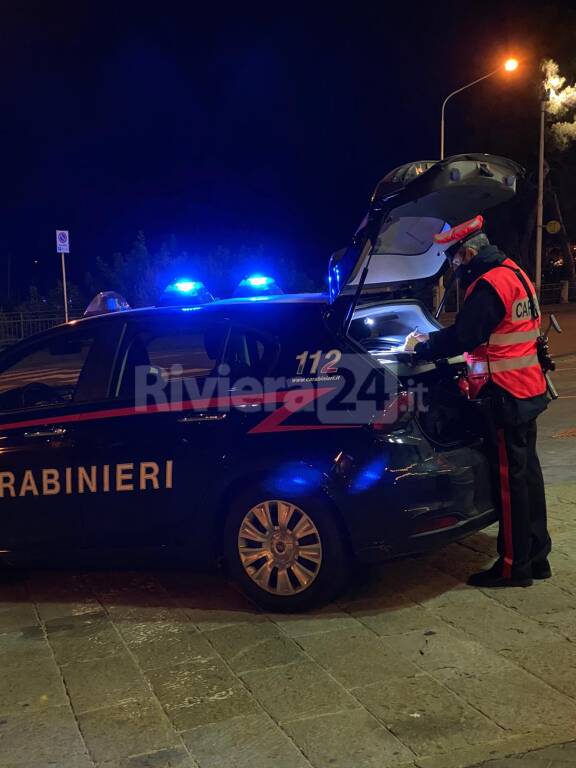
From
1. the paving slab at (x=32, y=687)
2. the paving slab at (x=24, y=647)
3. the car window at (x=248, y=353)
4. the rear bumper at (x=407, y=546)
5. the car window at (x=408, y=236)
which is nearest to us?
the paving slab at (x=32, y=687)

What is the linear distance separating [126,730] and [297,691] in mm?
697

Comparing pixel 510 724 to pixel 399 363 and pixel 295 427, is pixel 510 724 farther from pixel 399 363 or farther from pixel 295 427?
pixel 399 363

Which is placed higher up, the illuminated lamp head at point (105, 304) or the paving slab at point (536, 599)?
the illuminated lamp head at point (105, 304)

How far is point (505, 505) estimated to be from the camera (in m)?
4.39

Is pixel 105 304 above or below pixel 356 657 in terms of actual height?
above

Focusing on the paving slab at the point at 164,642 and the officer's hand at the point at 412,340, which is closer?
the paving slab at the point at 164,642

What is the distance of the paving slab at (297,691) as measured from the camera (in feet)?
10.4

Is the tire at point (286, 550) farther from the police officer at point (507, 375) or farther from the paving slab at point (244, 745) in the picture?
the paving slab at point (244, 745)

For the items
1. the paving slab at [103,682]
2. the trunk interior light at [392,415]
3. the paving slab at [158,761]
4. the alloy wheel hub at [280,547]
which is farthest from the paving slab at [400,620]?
the paving slab at [158,761]

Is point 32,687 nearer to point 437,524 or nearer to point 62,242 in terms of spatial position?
point 437,524

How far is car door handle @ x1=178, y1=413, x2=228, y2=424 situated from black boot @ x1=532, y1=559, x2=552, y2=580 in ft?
6.29

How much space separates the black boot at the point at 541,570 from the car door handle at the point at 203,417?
1918 millimetres

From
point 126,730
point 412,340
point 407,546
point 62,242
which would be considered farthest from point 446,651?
point 62,242

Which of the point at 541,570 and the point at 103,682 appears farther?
the point at 541,570
